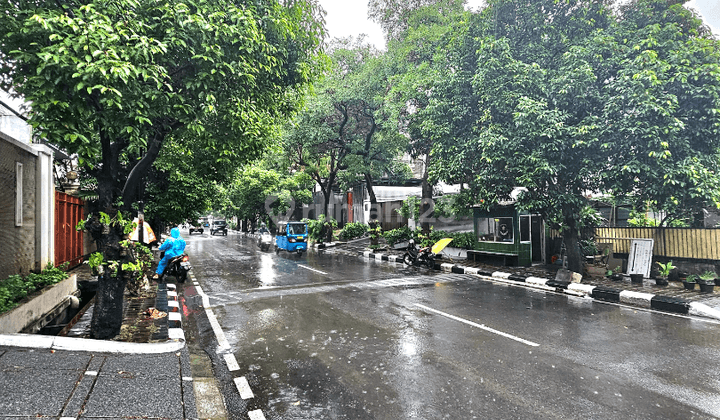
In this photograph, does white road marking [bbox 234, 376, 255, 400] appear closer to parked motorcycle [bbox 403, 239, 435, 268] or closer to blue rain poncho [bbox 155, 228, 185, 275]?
blue rain poncho [bbox 155, 228, 185, 275]

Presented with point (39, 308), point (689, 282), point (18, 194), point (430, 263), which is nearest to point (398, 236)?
point (430, 263)

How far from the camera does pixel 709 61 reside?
1041 cm

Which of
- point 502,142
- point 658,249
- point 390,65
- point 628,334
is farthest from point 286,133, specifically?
point 628,334

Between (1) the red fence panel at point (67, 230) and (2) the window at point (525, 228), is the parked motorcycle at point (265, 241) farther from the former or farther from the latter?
(2) the window at point (525, 228)

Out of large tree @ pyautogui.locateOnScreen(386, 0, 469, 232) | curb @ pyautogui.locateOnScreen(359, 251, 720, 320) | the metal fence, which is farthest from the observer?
large tree @ pyautogui.locateOnScreen(386, 0, 469, 232)

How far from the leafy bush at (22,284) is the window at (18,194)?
3.73 feet

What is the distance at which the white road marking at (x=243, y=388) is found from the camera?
448 centimetres

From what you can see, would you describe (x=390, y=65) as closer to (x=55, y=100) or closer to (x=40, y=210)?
(x=40, y=210)

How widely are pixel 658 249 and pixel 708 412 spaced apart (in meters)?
10.4

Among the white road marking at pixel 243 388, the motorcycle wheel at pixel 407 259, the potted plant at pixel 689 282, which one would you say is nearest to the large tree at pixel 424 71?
the motorcycle wheel at pixel 407 259

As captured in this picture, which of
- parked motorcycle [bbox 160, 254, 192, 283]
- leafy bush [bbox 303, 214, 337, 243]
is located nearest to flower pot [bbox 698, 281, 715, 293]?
parked motorcycle [bbox 160, 254, 192, 283]

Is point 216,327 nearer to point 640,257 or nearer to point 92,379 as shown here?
point 92,379

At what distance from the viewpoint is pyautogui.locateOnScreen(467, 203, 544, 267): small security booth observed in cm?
1542

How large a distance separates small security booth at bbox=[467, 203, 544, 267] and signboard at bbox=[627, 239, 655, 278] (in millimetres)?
3548
